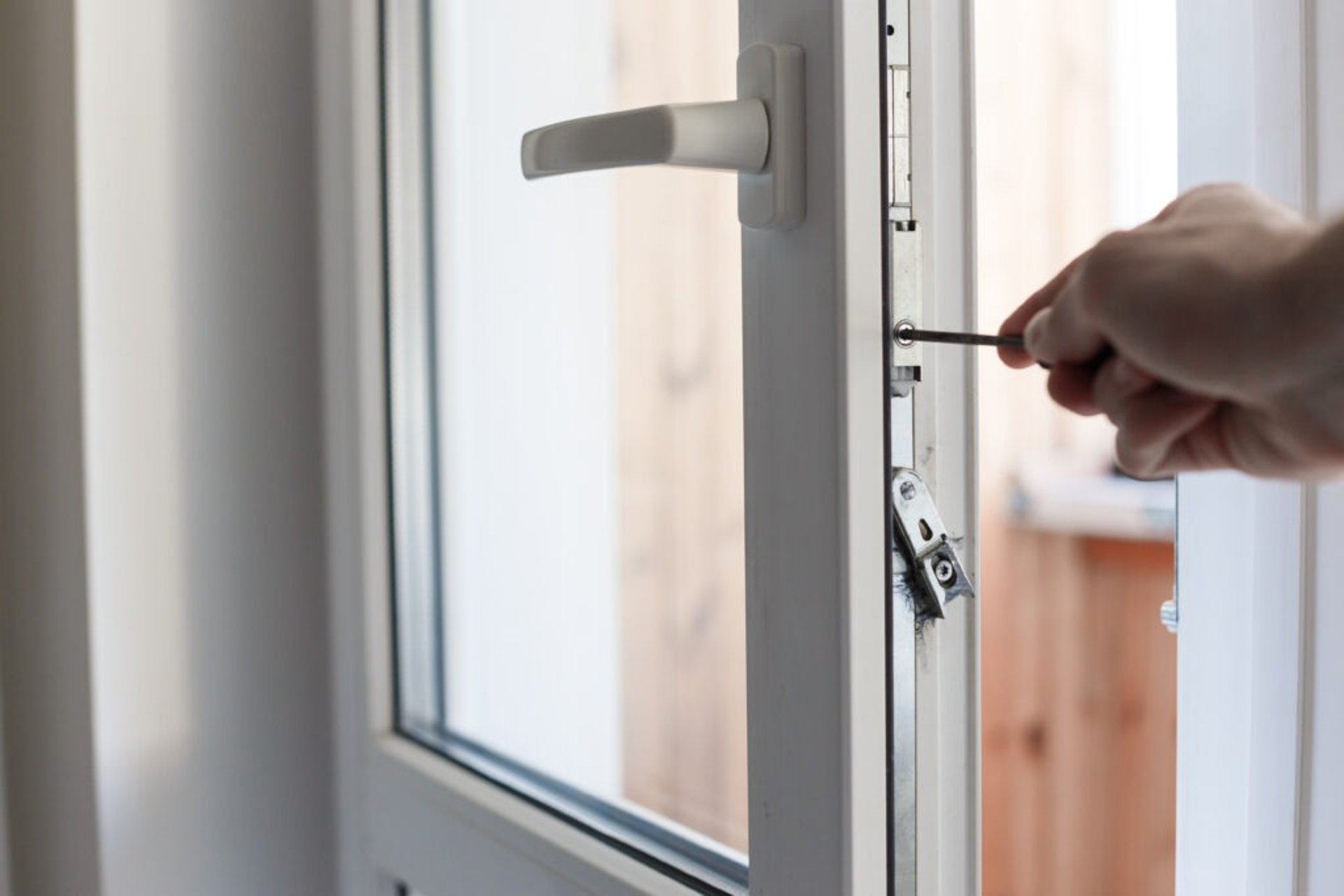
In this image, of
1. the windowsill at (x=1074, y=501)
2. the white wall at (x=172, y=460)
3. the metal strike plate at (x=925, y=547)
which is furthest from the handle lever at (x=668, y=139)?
the windowsill at (x=1074, y=501)

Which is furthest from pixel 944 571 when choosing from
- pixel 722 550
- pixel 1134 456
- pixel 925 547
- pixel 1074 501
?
pixel 1074 501

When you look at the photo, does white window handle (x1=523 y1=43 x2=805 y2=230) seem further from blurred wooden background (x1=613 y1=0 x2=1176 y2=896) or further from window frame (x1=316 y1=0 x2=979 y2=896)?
blurred wooden background (x1=613 y1=0 x2=1176 y2=896)

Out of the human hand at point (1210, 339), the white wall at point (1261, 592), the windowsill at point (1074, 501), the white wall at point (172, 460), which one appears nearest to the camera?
the human hand at point (1210, 339)

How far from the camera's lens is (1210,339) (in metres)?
0.26

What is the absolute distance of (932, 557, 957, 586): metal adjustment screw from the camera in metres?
0.45

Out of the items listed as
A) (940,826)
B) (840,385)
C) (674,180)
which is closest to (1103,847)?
(940,826)

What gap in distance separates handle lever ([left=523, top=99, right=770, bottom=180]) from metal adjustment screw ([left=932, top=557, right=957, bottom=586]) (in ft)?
0.53

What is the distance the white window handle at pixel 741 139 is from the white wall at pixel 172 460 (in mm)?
411

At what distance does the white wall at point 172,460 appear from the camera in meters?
0.74

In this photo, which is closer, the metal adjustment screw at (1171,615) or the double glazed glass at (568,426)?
the metal adjustment screw at (1171,615)

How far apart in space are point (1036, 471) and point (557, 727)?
3.31 feet

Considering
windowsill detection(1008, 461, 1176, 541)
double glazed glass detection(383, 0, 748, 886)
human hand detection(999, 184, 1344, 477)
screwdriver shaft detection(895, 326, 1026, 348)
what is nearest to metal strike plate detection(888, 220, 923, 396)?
screwdriver shaft detection(895, 326, 1026, 348)

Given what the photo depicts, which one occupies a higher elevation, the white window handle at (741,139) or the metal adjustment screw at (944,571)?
the white window handle at (741,139)

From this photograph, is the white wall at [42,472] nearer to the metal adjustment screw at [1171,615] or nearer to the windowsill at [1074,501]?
the metal adjustment screw at [1171,615]
